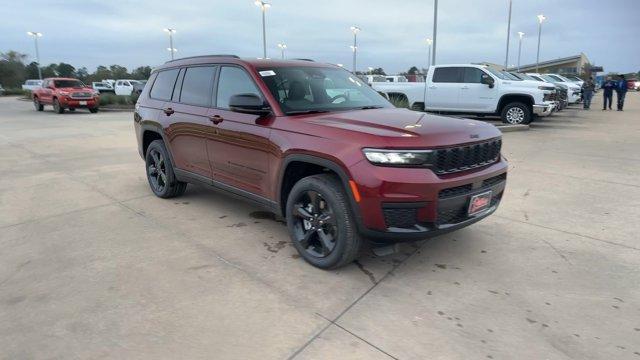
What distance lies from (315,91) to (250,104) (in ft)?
2.59

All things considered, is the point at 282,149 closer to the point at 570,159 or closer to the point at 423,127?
the point at 423,127

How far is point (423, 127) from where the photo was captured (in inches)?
140

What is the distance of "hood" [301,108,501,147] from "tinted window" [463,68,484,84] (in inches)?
424

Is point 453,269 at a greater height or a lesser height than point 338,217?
lesser

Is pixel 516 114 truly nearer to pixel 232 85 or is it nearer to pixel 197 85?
pixel 197 85

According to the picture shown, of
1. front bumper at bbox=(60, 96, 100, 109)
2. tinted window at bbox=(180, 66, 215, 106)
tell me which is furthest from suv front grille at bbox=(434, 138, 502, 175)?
front bumper at bbox=(60, 96, 100, 109)

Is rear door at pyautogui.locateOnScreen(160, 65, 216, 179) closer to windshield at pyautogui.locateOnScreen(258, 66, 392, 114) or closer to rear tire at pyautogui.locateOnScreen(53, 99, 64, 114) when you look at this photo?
windshield at pyautogui.locateOnScreen(258, 66, 392, 114)

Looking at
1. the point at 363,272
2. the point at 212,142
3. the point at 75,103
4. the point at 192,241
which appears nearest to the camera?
the point at 363,272

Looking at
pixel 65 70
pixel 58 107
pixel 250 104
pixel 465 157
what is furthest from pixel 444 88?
pixel 65 70

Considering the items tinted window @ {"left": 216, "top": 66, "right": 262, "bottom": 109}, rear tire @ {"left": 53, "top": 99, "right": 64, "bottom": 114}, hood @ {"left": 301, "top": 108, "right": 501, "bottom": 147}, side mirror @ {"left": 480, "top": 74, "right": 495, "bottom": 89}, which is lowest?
rear tire @ {"left": 53, "top": 99, "right": 64, "bottom": 114}

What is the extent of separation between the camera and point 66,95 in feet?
68.9

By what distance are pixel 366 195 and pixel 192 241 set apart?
79.1 inches

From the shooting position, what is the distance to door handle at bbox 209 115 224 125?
4596 millimetres

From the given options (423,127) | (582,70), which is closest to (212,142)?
(423,127)
